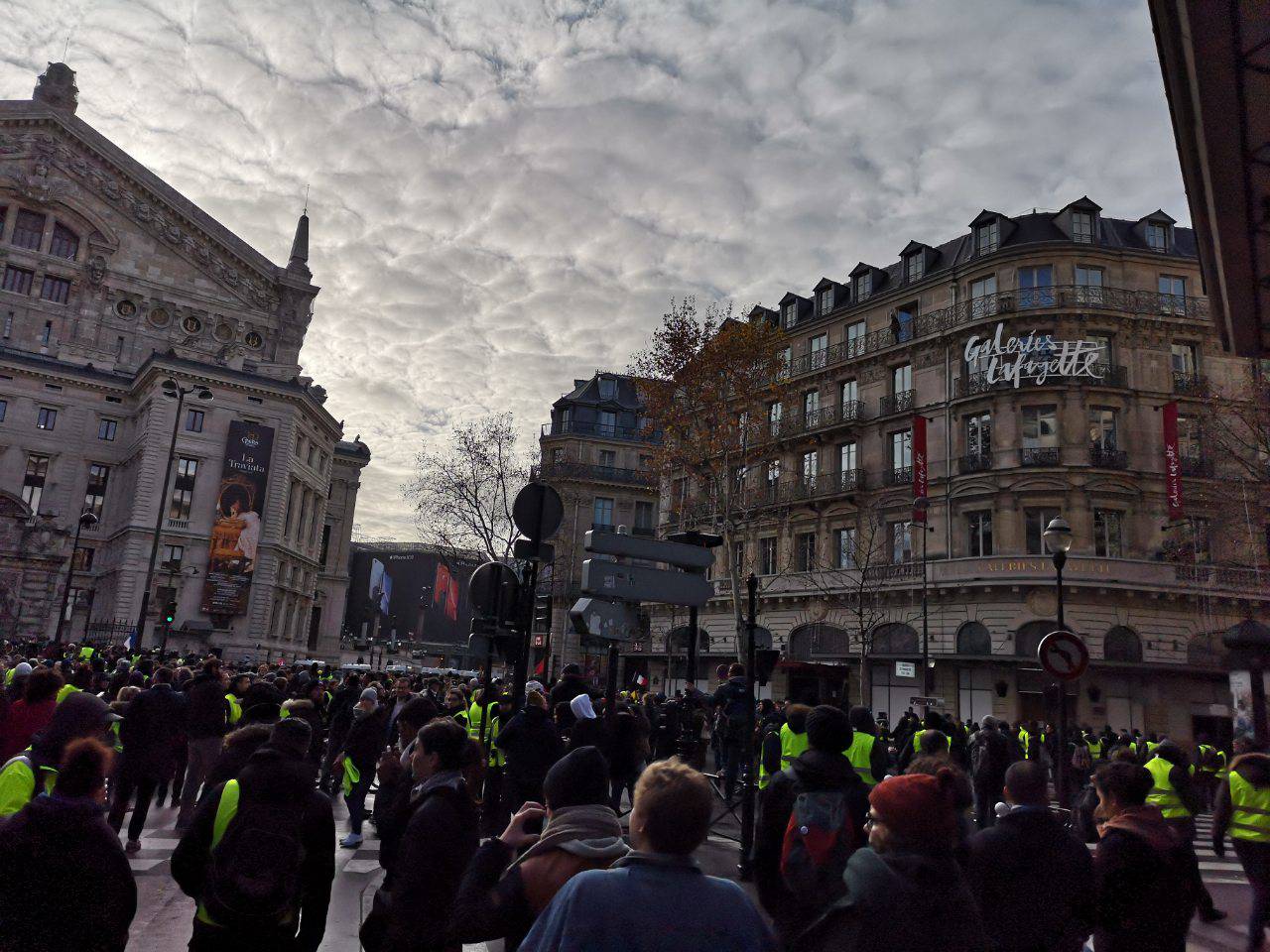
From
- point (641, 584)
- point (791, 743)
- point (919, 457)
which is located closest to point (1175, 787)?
point (791, 743)

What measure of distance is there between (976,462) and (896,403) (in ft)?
16.1

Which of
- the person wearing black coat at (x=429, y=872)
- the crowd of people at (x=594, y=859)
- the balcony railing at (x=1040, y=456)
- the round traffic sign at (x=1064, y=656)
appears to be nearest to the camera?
the crowd of people at (x=594, y=859)

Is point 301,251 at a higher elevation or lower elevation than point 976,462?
higher

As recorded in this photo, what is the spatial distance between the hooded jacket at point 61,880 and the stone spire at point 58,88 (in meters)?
62.9

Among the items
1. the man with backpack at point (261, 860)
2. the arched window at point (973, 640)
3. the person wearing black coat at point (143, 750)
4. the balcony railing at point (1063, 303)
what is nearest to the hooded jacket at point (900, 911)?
the man with backpack at point (261, 860)

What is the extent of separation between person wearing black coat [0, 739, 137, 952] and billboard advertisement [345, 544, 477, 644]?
83.8 meters

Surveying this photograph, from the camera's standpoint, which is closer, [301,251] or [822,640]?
[822,640]

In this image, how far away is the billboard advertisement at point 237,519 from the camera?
46.2m

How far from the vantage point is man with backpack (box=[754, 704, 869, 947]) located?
4414mm

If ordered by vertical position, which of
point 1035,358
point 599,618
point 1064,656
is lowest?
point 1064,656

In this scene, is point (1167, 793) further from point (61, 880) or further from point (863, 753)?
point (61, 880)

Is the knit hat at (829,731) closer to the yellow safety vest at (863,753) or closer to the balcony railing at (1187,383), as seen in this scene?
the yellow safety vest at (863,753)

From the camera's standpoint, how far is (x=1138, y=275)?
33.5 metres

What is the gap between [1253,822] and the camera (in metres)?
7.37
